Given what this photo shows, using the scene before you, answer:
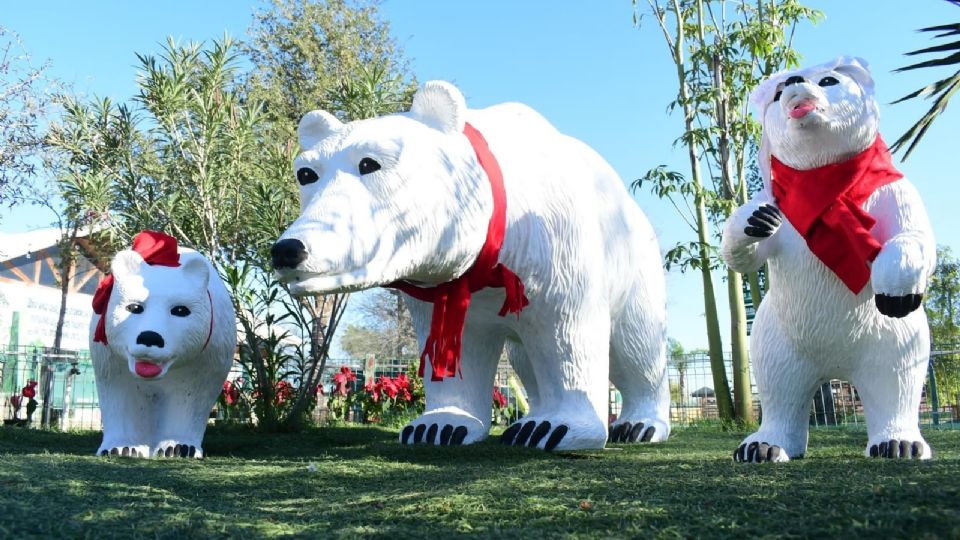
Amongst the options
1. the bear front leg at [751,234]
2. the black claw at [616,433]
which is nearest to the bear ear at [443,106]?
the bear front leg at [751,234]

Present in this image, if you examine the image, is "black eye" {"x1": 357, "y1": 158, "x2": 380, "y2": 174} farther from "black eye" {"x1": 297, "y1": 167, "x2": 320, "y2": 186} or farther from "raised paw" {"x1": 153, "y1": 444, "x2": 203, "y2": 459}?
"raised paw" {"x1": 153, "y1": 444, "x2": 203, "y2": 459}

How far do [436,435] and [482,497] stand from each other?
5.33ft

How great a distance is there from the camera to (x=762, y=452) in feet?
8.20

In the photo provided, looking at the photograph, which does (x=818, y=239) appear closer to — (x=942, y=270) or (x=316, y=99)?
(x=316, y=99)

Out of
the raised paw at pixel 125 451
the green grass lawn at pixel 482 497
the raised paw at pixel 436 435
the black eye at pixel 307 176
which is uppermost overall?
the black eye at pixel 307 176

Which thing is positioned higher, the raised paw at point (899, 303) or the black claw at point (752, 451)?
the raised paw at point (899, 303)

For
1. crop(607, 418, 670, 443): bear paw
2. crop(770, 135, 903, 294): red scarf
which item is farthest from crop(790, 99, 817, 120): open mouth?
crop(607, 418, 670, 443): bear paw

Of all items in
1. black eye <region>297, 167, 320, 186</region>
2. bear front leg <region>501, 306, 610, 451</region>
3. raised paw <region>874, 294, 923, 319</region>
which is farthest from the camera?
bear front leg <region>501, 306, 610, 451</region>

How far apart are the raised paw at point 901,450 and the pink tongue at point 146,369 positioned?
2718 mm

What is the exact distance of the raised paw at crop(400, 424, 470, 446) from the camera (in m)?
3.30

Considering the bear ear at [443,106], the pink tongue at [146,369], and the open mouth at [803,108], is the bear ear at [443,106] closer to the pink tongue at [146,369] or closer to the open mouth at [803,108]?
the open mouth at [803,108]

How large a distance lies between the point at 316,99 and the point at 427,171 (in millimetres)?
10978

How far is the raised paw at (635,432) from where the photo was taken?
3.99m

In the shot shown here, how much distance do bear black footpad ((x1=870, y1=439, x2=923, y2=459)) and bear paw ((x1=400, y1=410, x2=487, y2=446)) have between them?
5.19 ft
